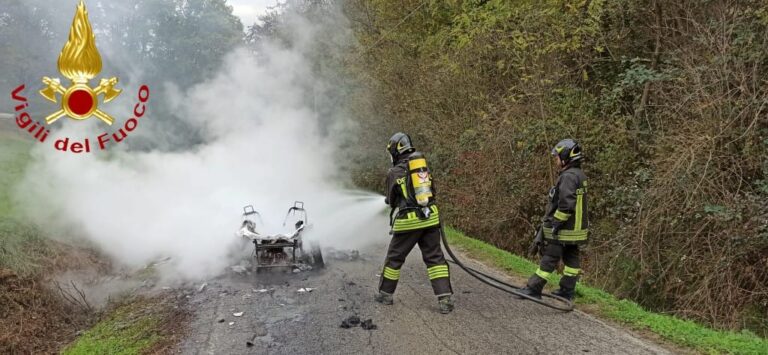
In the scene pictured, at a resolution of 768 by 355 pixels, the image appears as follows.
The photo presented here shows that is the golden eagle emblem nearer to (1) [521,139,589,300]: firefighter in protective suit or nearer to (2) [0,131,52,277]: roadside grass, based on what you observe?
(2) [0,131,52,277]: roadside grass

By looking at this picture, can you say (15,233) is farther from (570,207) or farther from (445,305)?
(570,207)

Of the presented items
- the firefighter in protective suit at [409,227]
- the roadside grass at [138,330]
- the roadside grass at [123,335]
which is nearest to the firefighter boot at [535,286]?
the firefighter in protective suit at [409,227]

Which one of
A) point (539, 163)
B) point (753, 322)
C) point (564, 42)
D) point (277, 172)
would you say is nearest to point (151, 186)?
point (277, 172)

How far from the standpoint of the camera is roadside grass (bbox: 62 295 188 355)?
4.91 metres

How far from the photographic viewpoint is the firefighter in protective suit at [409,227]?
5.51 metres

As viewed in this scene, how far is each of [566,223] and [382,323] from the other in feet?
7.47

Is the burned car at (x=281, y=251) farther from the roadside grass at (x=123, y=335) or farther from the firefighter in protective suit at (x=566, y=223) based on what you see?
the firefighter in protective suit at (x=566, y=223)

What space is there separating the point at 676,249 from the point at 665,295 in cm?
64

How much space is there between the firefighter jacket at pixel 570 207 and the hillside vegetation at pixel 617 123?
202cm

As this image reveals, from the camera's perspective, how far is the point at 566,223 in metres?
5.64

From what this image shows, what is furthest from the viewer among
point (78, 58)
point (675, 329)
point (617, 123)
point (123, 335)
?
point (617, 123)

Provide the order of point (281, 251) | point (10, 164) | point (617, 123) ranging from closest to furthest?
point (281, 251) < point (617, 123) < point (10, 164)

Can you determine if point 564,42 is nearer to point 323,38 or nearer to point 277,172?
point 277,172

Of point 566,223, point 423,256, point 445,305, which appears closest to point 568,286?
point 566,223
